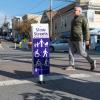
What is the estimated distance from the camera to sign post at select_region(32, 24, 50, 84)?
9742 mm

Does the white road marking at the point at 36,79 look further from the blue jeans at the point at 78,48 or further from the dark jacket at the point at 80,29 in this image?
the dark jacket at the point at 80,29

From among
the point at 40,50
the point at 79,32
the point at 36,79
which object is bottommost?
the point at 36,79

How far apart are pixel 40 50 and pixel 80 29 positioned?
2428mm

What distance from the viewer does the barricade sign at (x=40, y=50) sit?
384 inches

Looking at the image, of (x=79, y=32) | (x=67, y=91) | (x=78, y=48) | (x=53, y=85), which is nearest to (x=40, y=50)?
(x=53, y=85)

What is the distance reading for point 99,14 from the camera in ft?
180

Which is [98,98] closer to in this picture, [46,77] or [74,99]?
[74,99]

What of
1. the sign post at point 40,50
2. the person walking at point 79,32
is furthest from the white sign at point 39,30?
the person walking at point 79,32

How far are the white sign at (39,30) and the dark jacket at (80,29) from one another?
2085 millimetres

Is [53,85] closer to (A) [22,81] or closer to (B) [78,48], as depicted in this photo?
(A) [22,81]

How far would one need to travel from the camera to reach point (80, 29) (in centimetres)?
1177

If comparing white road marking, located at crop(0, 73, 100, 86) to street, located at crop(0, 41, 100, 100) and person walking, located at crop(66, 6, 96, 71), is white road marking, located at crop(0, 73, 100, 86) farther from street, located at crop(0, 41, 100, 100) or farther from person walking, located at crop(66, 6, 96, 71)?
person walking, located at crop(66, 6, 96, 71)

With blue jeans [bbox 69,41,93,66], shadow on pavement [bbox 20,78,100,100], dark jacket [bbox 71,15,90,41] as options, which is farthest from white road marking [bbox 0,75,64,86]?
dark jacket [bbox 71,15,90,41]

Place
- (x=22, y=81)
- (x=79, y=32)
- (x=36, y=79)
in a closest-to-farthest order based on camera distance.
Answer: (x=22, y=81) < (x=36, y=79) < (x=79, y=32)
